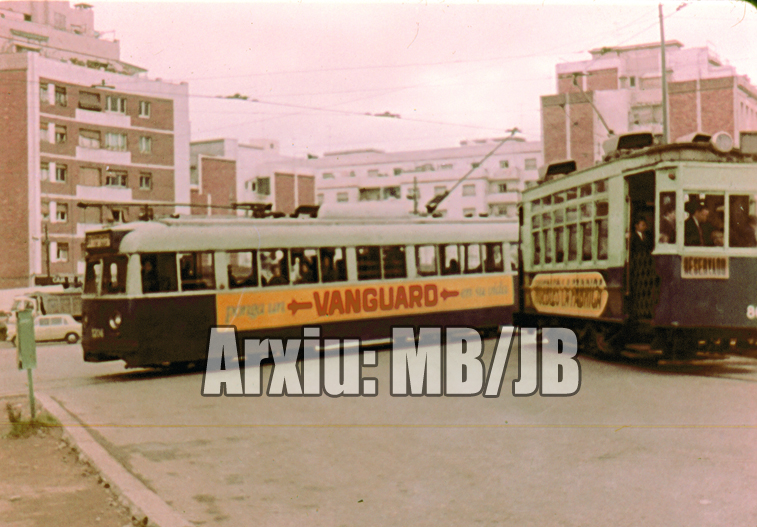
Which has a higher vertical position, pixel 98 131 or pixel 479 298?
pixel 98 131

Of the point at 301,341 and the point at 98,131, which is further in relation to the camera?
the point at 98,131

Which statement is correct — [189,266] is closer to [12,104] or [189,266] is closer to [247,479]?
[247,479]

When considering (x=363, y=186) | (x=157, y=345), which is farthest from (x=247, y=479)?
(x=363, y=186)

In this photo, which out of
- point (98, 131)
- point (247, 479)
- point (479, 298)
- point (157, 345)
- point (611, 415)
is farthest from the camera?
point (98, 131)

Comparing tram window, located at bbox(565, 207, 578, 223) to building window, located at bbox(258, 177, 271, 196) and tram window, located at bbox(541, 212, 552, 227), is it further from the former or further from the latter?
building window, located at bbox(258, 177, 271, 196)

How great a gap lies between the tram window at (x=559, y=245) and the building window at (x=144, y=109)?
1752 inches

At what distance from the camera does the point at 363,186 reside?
9181 centimetres

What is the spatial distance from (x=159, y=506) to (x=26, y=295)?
3669cm

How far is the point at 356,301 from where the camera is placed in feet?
56.9

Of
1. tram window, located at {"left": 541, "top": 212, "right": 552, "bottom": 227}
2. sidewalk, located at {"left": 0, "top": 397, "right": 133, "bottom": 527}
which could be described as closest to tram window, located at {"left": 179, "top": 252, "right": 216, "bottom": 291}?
tram window, located at {"left": 541, "top": 212, "right": 552, "bottom": 227}

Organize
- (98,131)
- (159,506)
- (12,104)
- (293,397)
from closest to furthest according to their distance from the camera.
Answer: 1. (159,506)
2. (293,397)
3. (12,104)
4. (98,131)

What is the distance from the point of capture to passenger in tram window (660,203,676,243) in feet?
37.6

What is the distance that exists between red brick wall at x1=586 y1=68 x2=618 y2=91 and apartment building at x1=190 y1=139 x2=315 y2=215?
24428 millimetres

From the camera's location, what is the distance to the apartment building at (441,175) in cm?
8369
